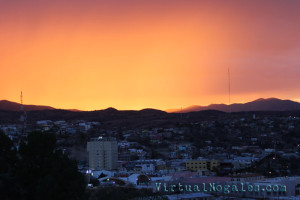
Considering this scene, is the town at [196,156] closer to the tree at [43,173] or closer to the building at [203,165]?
the building at [203,165]

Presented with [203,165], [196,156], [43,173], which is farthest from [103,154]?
[43,173]

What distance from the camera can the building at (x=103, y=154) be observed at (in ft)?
193

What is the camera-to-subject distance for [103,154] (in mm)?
59719

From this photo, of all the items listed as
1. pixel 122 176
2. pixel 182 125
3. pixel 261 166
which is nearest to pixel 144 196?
pixel 122 176

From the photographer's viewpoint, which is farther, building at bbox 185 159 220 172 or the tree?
building at bbox 185 159 220 172

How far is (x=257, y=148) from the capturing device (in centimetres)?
7319

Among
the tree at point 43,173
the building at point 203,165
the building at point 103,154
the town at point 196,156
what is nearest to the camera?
the tree at point 43,173

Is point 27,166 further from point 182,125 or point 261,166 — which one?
point 182,125

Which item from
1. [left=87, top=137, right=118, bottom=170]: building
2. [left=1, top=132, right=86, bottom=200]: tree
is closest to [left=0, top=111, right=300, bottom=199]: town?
[left=87, top=137, right=118, bottom=170]: building

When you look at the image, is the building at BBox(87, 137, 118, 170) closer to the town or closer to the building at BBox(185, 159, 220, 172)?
the town

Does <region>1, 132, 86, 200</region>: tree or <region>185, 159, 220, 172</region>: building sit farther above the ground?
<region>1, 132, 86, 200</region>: tree

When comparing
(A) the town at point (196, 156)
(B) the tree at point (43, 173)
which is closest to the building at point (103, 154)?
(A) the town at point (196, 156)

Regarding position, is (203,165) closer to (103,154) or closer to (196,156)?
(103,154)

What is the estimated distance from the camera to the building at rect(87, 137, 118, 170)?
58.9 m
